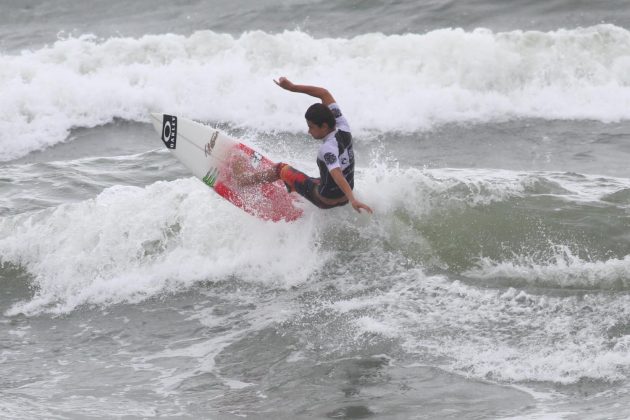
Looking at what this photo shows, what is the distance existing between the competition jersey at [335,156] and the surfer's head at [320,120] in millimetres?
116

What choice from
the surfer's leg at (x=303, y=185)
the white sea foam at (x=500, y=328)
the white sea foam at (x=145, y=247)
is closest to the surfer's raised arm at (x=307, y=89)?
the surfer's leg at (x=303, y=185)

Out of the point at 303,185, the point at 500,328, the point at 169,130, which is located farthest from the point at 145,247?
the point at 500,328

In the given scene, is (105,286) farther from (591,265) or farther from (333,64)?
(333,64)

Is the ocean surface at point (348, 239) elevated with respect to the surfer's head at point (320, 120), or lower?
lower

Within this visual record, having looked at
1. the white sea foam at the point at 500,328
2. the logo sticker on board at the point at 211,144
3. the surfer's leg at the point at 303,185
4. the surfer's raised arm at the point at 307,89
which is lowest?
the white sea foam at the point at 500,328

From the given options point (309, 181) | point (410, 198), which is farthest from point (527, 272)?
point (309, 181)

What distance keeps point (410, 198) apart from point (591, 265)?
1921mm

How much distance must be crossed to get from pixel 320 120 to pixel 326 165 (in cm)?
44

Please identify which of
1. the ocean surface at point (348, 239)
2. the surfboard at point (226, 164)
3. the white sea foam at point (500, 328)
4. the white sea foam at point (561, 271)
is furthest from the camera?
the surfboard at point (226, 164)

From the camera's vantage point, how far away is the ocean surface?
237 inches

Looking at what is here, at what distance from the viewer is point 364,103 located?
42.9 feet

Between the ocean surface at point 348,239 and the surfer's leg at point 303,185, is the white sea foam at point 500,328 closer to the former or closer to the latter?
the ocean surface at point 348,239

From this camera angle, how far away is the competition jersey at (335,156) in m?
7.47

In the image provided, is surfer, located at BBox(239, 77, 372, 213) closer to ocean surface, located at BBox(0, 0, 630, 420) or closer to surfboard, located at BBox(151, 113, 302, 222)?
surfboard, located at BBox(151, 113, 302, 222)
